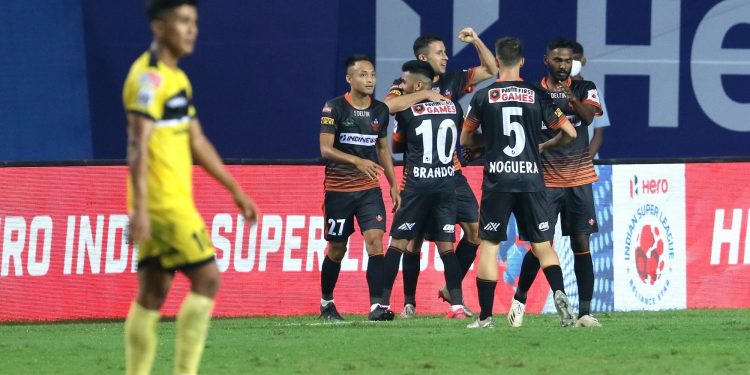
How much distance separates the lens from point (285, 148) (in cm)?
1675

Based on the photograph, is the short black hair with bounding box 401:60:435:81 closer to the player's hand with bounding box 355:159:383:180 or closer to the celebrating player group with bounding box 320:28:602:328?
the celebrating player group with bounding box 320:28:602:328

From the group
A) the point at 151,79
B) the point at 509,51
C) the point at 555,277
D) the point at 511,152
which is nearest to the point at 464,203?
the point at 555,277

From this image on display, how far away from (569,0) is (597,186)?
3729mm

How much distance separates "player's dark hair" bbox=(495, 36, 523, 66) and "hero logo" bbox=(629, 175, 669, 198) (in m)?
3.92

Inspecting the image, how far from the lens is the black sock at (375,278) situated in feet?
41.2

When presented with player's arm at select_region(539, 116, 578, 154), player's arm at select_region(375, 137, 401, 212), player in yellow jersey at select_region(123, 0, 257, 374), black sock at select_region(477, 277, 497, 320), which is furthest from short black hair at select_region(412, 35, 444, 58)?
player in yellow jersey at select_region(123, 0, 257, 374)

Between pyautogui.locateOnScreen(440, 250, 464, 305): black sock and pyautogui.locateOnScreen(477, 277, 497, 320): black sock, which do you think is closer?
pyautogui.locateOnScreen(477, 277, 497, 320): black sock

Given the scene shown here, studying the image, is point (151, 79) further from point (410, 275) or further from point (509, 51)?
point (410, 275)

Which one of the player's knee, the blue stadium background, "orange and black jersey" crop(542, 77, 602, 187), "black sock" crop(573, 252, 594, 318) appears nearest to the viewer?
"orange and black jersey" crop(542, 77, 602, 187)

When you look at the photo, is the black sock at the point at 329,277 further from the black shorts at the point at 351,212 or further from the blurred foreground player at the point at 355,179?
the black shorts at the point at 351,212

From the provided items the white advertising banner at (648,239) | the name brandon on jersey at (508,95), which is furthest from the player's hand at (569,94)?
the white advertising banner at (648,239)

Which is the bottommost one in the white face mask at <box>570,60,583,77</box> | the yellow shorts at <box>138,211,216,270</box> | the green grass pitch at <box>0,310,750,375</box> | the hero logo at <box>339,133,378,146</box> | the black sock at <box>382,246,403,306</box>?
the green grass pitch at <box>0,310,750,375</box>

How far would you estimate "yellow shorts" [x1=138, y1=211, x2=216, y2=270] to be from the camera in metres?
6.97

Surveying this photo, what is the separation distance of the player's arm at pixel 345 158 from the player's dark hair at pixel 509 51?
1.82m
